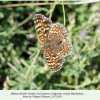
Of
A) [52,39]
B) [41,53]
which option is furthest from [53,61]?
[41,53]

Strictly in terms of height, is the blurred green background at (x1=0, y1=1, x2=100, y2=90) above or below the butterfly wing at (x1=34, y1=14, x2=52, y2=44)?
below

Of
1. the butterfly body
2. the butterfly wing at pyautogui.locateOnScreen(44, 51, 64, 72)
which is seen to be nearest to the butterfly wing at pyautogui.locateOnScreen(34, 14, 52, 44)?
the butterfly body

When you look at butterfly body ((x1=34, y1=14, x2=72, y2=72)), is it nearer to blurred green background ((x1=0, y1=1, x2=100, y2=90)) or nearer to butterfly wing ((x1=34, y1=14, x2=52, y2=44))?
butterfly wing ((x1=34, y1=14, x2=52, y2=44))

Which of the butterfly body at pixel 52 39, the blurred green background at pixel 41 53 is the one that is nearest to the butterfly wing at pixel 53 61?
the butterfly body at pixel 52 39

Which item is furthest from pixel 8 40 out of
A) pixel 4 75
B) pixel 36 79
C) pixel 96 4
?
pixel 96 4

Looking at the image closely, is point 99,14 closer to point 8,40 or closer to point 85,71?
point 85,71

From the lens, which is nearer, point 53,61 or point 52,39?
point 53,61

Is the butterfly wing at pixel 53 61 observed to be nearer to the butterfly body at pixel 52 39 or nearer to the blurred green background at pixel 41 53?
the butterfly body at pixel 52 39

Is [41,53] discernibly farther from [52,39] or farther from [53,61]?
[53,61]

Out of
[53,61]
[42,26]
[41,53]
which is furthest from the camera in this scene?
[41,53]
